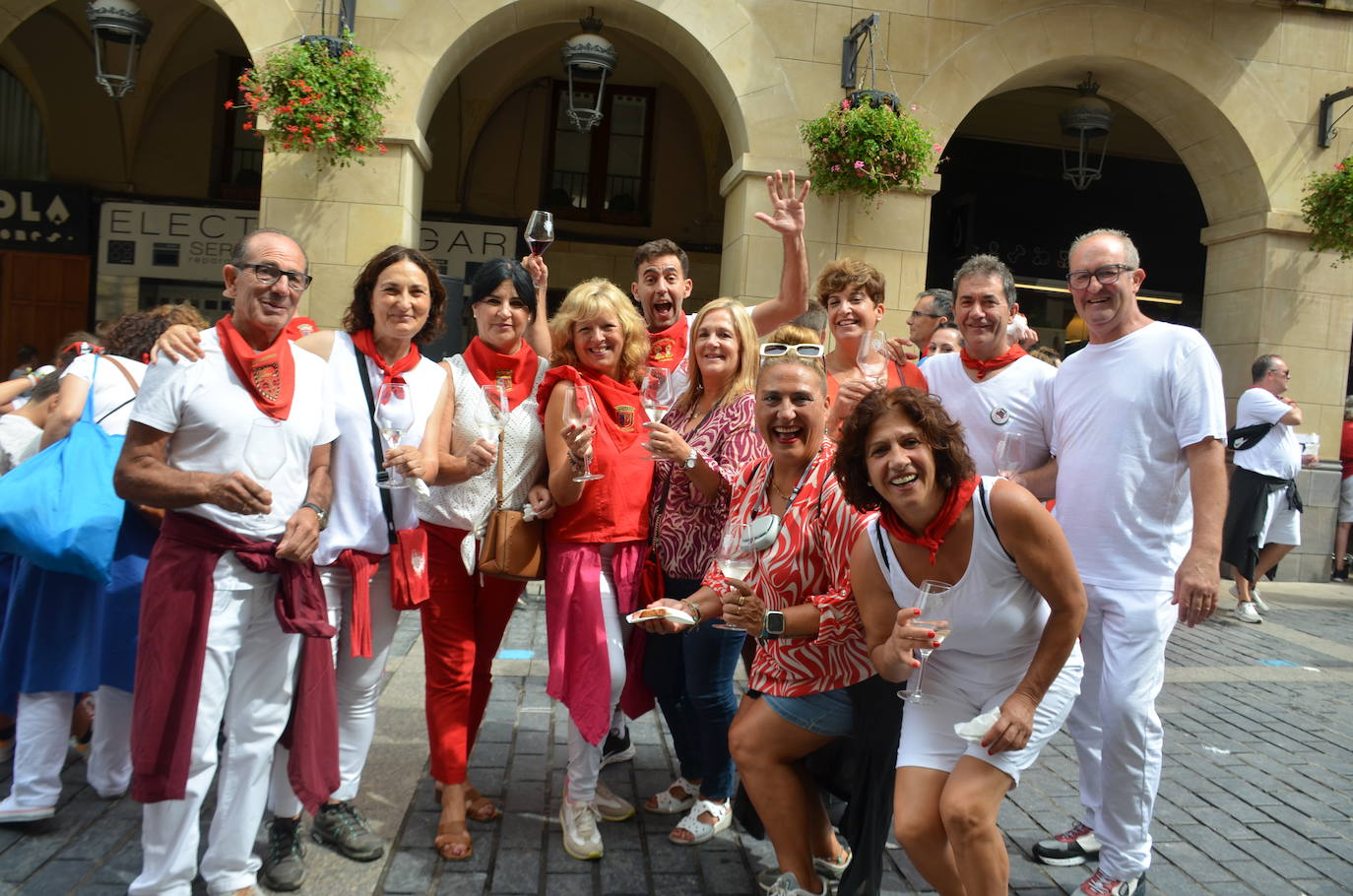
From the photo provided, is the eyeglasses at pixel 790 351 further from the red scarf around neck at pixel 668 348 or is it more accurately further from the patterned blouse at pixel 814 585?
the red scarf around neck at pixel 668 348

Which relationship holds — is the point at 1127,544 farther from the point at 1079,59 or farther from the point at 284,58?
the point at 1079,59

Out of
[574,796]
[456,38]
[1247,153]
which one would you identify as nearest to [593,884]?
[574,796]

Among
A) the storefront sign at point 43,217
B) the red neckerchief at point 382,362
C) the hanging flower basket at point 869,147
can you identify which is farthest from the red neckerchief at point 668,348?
the storefront sign at point 43,217

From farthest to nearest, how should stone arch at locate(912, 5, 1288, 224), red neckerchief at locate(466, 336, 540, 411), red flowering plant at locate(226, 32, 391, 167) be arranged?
stone arch at locate(912, 5, 1288, 224) < red flowering plant at locate(226, 32, 391, 167) < red neckerchief at locate(466, 336, 540, 411)

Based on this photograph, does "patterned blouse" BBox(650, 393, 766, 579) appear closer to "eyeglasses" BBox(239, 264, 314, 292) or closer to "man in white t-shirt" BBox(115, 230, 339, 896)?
"man in white t-shirt" BBox(115, 230, 339, 896)

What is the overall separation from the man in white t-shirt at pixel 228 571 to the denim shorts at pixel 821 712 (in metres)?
1.52

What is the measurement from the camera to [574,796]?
362cm

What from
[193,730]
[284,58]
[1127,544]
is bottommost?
[193,730]

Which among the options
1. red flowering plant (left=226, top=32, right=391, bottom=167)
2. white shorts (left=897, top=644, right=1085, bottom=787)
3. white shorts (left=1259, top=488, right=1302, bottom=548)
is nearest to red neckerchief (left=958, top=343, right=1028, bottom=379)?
white shorts (left=897, top=644, right=1085, bottom=787)

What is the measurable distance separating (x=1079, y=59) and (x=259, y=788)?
10.0 metres

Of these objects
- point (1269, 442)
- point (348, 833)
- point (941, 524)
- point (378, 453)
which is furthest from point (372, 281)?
point (1269, 442)

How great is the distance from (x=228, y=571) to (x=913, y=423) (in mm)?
2125

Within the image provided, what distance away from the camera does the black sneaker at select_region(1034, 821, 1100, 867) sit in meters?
3.73

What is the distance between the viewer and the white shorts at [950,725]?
2822mm
